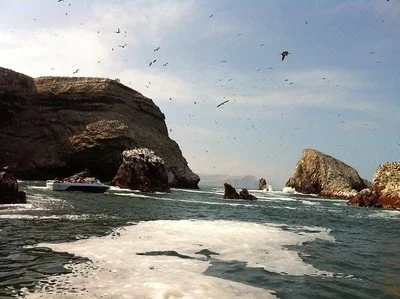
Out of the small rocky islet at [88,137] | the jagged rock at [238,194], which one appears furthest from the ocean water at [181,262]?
the small rocky islet at [88,137]

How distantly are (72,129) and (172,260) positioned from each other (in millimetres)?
84244

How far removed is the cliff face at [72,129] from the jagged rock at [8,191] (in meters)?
58.7

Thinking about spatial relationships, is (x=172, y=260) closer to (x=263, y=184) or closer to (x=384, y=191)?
(x=384, y=191)

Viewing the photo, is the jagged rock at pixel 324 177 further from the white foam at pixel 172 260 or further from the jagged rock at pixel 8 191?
the jagged rock at pixel 8 191

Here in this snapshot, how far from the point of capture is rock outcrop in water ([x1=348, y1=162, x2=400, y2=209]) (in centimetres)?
5541

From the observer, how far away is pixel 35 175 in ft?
282

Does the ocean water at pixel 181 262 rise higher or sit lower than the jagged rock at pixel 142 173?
lower

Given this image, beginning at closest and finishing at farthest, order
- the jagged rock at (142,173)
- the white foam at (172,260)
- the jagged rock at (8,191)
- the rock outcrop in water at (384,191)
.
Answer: the white foam at (172,260) → the jagged rock at (8,191) → the rock outcrop in water at (384,191) → the jagged rock at (142,173)

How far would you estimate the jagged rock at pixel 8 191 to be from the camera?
28094 mm

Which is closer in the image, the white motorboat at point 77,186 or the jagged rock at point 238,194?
the white motorboat at point 77,186

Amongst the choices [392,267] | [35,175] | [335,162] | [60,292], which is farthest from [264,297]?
[335,162]

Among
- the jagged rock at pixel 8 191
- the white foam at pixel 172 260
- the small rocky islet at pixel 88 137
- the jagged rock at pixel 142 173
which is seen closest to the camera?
the white foam at pixel 172 260

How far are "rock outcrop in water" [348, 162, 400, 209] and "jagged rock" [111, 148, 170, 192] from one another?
29.8 m

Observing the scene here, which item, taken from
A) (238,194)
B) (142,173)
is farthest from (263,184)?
(142,173)
